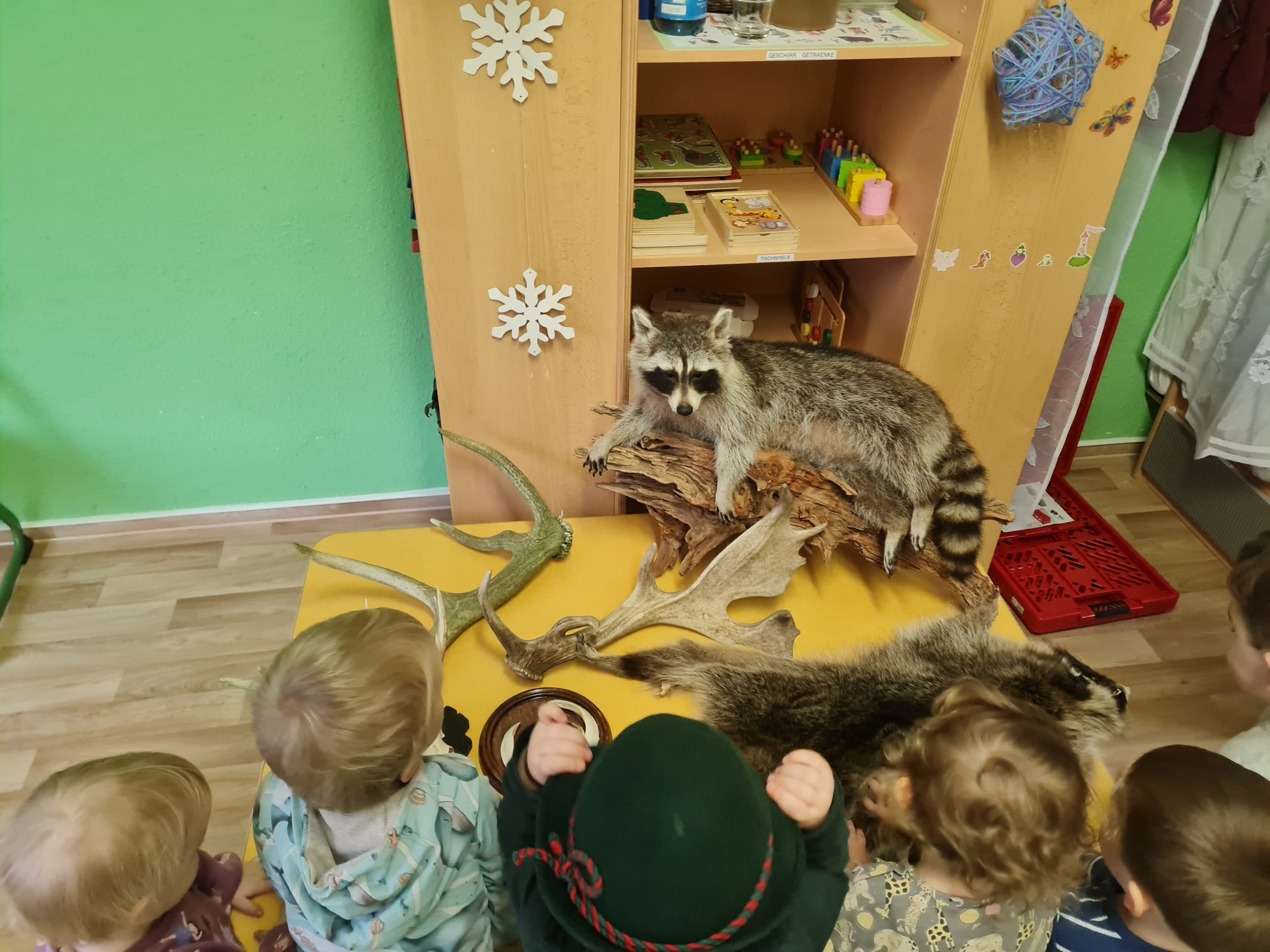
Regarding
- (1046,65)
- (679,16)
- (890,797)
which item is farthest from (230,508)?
(1046,65)

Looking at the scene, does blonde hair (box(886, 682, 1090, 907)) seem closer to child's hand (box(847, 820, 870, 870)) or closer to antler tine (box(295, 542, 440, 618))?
child's hand (box(847, 820, 870, 870))

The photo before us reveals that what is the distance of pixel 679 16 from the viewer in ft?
5.55

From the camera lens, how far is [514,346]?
193cm

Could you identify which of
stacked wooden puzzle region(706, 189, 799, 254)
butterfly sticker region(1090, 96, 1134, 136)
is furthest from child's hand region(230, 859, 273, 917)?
butterfly sticker region(1090, 96, 1134, 136)

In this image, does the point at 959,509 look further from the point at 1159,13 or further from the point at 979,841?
the point at 1159,13

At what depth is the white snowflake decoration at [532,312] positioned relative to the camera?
184 cm

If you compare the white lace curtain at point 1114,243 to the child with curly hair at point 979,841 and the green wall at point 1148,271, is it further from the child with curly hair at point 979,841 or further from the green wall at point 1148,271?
the child with curly hair at point 979,841

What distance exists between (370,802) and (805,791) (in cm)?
56

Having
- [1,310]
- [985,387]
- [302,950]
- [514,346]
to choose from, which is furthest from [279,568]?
[985,387]

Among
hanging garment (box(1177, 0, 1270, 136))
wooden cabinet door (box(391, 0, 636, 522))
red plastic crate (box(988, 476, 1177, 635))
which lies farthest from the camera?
red plastic crate (box(988, 476, 1177, 635))

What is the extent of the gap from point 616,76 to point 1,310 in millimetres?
1821

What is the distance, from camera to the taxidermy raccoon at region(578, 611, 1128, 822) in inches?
57.2

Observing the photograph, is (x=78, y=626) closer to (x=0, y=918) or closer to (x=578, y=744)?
(x=0, y=918)

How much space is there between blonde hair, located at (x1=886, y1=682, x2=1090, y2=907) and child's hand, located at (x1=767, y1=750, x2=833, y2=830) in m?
0.24
